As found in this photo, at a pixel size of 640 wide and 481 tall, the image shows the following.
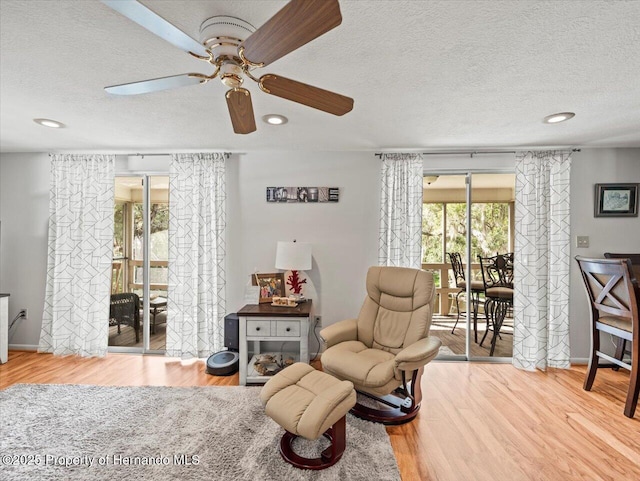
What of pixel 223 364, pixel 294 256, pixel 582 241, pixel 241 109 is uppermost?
pixel 241 109

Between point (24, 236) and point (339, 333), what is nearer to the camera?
point (339, 333)

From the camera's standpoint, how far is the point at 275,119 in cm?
254

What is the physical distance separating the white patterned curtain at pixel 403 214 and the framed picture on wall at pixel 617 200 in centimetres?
194

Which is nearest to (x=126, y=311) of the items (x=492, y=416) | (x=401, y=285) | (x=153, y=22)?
(x=401, y=285)

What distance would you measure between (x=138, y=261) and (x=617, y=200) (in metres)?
5.51

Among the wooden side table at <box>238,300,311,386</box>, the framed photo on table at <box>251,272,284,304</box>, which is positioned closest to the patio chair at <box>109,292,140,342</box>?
the framed photo on table at <box>251,272,284,304</box>

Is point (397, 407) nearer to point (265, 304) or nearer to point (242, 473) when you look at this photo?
point (242, 473)

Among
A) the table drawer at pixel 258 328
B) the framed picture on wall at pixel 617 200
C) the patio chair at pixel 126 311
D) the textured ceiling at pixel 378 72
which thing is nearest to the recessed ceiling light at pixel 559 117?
the textured ceiling at pixel 378 72

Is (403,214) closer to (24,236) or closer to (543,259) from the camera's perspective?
(543,259)

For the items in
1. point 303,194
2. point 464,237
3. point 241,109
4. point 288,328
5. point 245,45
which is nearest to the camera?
point 245,45

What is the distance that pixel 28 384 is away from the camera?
275 cm

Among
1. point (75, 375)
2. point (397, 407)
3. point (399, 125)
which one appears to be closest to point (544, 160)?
point (399, 125)

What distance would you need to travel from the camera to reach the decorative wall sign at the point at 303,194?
3.45 meters

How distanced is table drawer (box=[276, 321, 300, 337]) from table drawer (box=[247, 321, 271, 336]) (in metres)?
0.10
